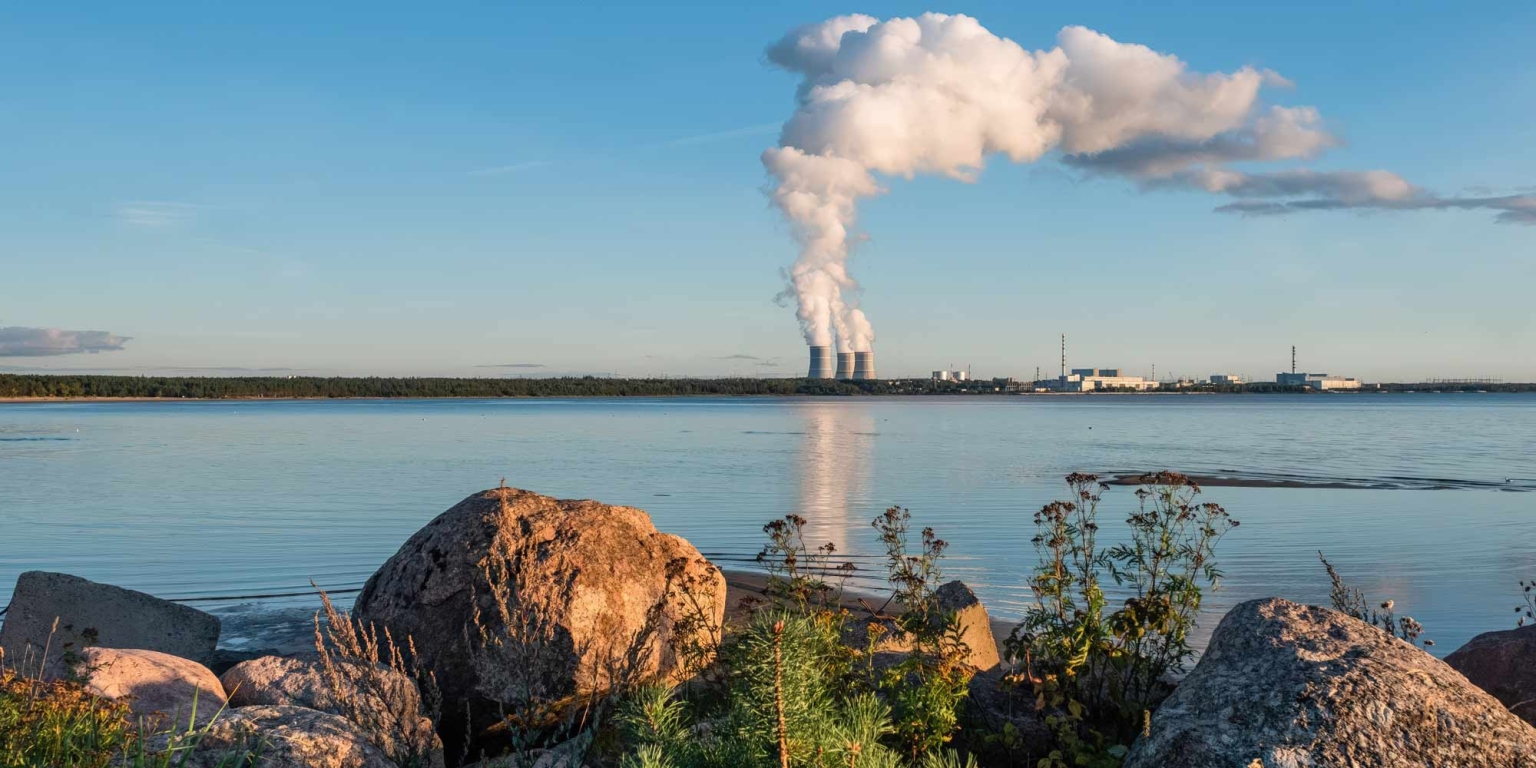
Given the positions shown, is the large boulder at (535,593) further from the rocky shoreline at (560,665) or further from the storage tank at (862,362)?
the storage tank at (862,362)

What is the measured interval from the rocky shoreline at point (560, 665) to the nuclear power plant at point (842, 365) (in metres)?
161

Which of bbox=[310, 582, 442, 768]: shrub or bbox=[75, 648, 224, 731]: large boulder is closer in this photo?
bbox=[310, 582, 442, 768]: shrub

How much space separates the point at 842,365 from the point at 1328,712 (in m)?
171

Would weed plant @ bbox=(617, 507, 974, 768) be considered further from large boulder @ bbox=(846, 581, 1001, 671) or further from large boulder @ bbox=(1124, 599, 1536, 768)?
large boulder @ bbox=(846, 581, 1001, 671)

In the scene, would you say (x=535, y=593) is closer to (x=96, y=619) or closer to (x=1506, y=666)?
(x=96, y=619)

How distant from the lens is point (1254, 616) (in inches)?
214

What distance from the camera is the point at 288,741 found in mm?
5199

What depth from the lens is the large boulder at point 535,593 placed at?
744 cm

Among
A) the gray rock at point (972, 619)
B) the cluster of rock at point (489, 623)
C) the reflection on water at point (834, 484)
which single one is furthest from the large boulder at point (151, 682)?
the reflection on water at point (834, 484)

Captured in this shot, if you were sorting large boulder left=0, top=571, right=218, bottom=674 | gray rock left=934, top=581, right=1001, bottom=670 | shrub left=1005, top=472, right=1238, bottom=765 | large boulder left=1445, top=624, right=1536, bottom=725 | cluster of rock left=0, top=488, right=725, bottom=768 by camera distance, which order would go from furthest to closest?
large boulder left=0, top=571, right=218, bottom=674
gray rock left=934, top=581, right=1001, bottom=670
large boulder left=1445, top=624, right=1536, bottom=725
cluster of rock left=0, top=488, right=725, bottom=768
shrub left=1005, top=472, right=1238, bottom=765

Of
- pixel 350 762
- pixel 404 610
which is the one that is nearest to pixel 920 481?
pixel 404 610

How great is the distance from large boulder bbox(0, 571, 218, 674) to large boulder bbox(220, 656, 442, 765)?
3.33 m

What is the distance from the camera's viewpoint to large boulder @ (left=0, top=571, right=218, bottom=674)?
9.47 meters

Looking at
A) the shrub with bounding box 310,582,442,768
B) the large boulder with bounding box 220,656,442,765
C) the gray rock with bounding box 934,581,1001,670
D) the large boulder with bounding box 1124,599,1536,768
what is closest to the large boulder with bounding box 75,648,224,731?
the large boulder with bounding box 220,656,442,765
